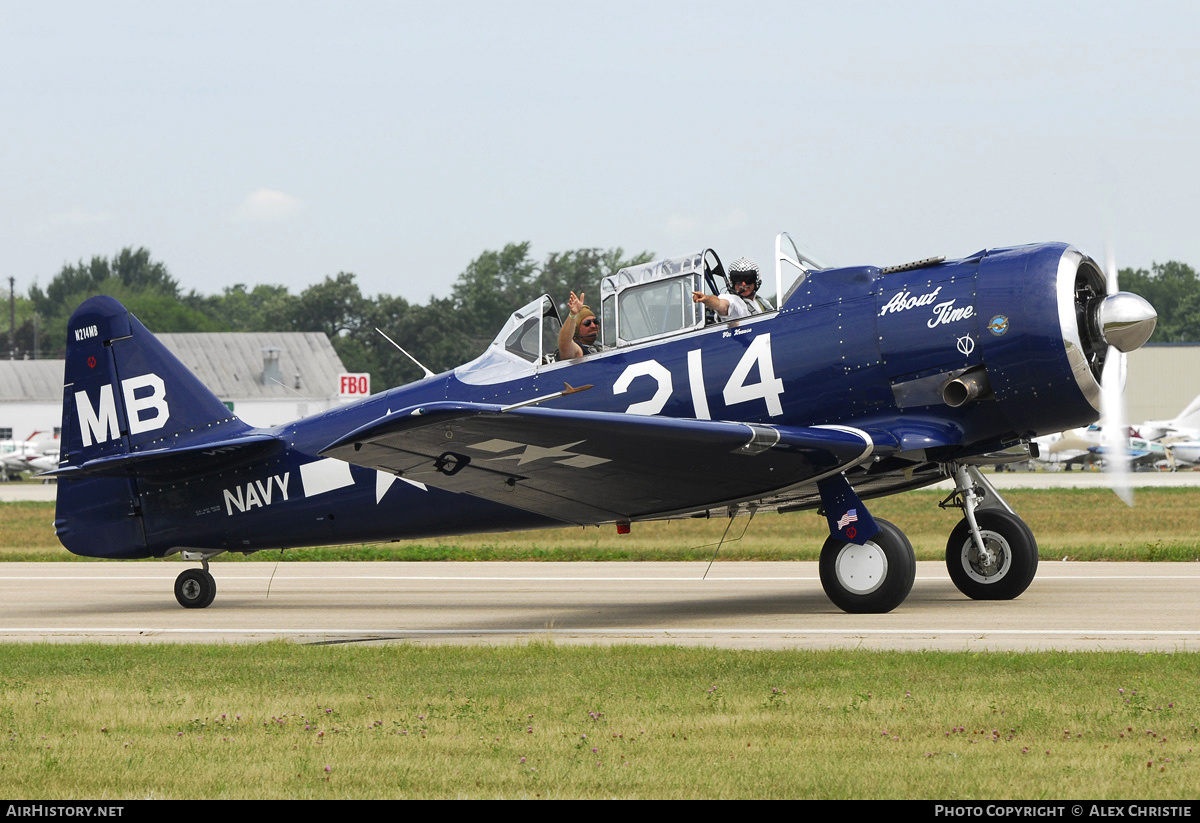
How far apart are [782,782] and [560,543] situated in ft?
58.4

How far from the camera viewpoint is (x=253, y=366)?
81125mm

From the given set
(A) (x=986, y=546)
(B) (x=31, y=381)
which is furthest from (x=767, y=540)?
(B) (x=31, y=381)

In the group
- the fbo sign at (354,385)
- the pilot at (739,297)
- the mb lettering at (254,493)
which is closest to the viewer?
the pilot at (739,297)

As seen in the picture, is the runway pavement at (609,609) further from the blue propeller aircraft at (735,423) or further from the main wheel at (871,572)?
the blue propeller aircraft at (735,423)

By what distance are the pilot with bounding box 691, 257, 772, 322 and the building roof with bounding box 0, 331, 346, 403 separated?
68656 millimetres

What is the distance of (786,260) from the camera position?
11523 millimetres

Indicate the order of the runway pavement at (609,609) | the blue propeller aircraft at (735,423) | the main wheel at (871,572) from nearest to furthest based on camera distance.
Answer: the runway pavement at (609,609), the blue propeller aircraft at (735,423), the main wheel at (871,572)

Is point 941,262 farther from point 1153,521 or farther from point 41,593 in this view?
point 1153,521

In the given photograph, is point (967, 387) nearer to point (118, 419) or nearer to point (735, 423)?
point (735, 423)

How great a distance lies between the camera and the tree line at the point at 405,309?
277ft

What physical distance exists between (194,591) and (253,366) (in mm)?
69457

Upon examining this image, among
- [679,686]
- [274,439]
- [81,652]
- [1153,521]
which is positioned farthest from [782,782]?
[1153,521]

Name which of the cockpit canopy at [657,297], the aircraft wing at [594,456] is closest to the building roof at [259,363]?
the cockpit canopy at [657,297]

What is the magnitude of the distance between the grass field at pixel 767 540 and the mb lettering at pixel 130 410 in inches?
280
